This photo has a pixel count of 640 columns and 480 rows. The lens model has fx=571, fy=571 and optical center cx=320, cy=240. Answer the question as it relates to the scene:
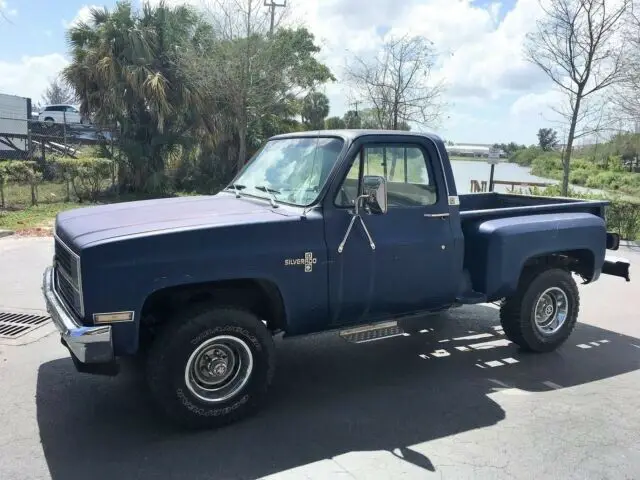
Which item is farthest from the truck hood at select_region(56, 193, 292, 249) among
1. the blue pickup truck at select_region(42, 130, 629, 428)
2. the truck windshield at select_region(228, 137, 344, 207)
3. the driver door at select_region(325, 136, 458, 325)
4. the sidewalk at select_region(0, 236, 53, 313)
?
the sidewalk at select_region(0, 236, 53, 313)

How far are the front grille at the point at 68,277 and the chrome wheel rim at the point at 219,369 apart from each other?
0.83m

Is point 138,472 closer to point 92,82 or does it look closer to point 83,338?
point 83,338

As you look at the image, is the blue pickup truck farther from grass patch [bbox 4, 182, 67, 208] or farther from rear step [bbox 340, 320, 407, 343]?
grass patch [bbox 4, 182, 67, 208]

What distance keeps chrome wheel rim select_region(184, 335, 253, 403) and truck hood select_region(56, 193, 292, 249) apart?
0.82 m

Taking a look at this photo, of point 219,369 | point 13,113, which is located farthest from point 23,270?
point 13,113

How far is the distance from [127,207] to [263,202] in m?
1.09

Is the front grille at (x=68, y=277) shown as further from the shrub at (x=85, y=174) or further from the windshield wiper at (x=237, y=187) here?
the shrub at (x=85, y=174)

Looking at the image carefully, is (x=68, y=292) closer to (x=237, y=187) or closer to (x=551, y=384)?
(x=237, y=187)

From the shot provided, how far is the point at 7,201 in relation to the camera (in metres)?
14.5

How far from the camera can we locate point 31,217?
12.7m

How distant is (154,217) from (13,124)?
74.0ft

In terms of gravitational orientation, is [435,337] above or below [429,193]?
below

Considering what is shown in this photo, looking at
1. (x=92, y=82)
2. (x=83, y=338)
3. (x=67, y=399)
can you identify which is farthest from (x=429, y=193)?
(x=92, y=82)

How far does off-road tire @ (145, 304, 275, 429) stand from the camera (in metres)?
3.68
